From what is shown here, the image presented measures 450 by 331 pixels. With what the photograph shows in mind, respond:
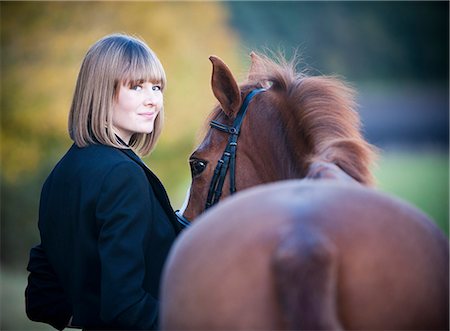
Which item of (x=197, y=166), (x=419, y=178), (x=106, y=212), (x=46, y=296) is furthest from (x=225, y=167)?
(x=419, y=178)

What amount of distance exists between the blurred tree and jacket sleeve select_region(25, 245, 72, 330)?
894 cm

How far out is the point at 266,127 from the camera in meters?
3.42

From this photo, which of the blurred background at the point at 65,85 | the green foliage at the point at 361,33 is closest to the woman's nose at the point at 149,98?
the blurred background at the point at 65,85

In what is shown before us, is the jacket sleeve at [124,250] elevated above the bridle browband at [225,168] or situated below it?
below

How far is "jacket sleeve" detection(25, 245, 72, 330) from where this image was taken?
10.0 feet

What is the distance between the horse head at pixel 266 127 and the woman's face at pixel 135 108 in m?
0.40

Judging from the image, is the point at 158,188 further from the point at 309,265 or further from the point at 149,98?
the point at 309,265

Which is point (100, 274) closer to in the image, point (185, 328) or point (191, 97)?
point (185, 328)

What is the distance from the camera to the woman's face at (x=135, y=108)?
3084 millimetres

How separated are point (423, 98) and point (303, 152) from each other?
1818 centimetres

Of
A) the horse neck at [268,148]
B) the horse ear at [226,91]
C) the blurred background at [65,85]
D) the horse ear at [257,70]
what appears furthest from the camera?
the blurred background at [65,85]

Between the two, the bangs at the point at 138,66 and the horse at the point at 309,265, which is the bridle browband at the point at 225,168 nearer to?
the bangs at the point at 138,66

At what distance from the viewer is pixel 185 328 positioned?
193 centimetres

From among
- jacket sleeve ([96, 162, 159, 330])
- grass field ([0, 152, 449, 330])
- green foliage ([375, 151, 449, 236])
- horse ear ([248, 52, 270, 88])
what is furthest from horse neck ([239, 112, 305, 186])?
green foliage ([375, 151, 449, 236])
